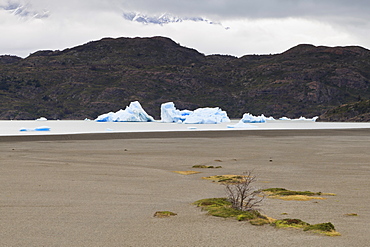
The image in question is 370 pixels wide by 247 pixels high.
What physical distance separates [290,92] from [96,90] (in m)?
64.9

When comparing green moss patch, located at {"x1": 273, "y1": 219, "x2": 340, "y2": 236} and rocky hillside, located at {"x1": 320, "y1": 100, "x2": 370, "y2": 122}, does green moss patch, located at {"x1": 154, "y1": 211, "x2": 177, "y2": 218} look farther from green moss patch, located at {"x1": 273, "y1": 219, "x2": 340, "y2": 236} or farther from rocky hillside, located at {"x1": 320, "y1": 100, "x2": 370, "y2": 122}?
rocky hillside, located at {"x1": 320, "y1": 100, "x2": 370, "y2": 122}

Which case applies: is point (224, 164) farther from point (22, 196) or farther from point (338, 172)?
point (22, 196)

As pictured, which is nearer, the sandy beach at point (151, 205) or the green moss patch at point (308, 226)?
the sandy beach at point (151, 205)

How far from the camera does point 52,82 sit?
6486 inches

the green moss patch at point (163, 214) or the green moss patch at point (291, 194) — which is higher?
the green moss patch at point (163, 214)

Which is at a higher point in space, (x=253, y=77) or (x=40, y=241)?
(x=253, y=77)

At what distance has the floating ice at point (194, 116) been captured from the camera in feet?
206

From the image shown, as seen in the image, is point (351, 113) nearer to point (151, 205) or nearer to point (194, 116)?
point (194, 116)

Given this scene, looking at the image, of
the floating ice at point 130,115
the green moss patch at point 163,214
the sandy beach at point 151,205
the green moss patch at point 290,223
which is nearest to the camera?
the sandy beach at point 151,205

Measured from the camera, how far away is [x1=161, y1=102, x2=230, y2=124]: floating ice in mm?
62781

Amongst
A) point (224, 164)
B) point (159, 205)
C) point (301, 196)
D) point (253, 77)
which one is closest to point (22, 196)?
point (159, 205)

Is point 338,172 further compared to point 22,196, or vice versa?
point 338,172

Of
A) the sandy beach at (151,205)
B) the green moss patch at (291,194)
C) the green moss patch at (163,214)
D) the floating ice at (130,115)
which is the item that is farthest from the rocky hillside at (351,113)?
the green moss patch at (163,214)

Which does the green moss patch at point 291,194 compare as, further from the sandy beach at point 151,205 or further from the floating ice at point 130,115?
the floating ice at point 130,115
